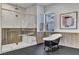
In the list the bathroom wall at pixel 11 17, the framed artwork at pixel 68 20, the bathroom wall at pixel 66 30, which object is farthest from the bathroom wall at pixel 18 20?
the framed artwork at pixel 68 20

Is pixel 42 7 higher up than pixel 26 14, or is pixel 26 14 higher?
pixel 42 7

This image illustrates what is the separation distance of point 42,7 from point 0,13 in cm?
Answer: 90

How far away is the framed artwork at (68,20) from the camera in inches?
91.7

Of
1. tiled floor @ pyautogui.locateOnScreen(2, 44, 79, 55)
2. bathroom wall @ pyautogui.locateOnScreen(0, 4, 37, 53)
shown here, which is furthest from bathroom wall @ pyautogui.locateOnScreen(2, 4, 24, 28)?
tiled floor @ pyautogui.locateOnScreen(2, 44, 79, 55)

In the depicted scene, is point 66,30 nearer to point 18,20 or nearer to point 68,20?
point 68,20

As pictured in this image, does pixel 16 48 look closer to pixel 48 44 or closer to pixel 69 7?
pixel 48 44

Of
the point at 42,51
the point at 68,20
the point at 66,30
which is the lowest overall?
the point at 42,51

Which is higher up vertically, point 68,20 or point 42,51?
point 68,20

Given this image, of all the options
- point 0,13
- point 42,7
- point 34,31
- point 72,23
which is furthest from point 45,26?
point 0,13

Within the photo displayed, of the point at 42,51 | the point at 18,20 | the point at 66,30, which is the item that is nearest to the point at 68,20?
the point at 66,30

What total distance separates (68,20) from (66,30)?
223mm

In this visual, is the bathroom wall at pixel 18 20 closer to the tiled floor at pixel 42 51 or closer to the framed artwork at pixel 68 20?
the tiled floor at pixel 42 51

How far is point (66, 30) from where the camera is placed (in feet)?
7.83
